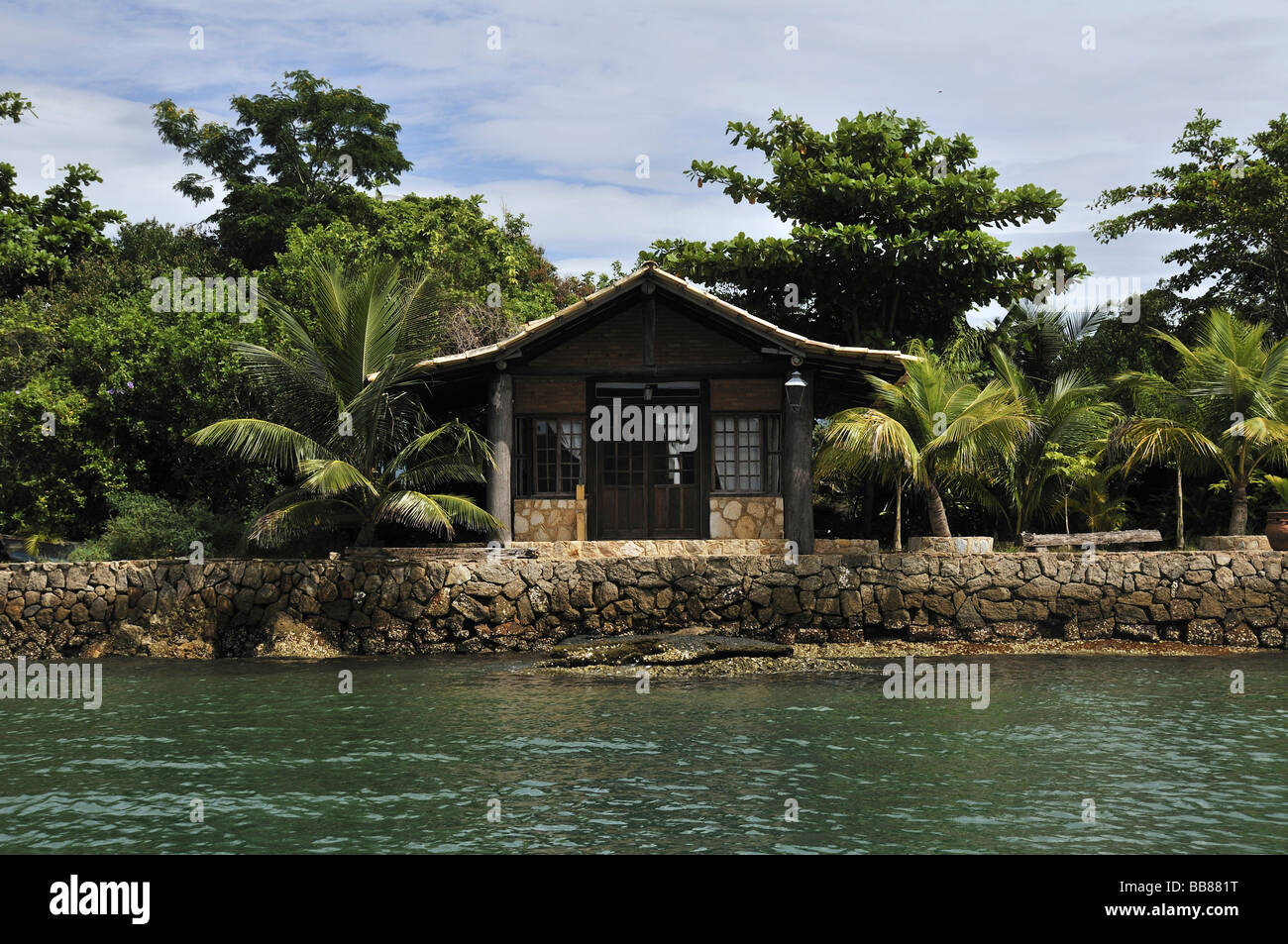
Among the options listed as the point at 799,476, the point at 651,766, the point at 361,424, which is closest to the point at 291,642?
the point at 361,424

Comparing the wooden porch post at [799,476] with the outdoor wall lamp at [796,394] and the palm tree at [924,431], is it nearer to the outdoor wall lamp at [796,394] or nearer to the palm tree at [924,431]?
the outdoor wall lamp at [796,394]

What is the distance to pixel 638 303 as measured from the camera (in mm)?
20172

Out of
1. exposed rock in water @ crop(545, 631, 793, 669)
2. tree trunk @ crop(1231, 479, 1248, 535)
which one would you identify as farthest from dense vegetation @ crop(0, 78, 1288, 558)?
exposed rock in water @ crop(545, 631, 793, 669)

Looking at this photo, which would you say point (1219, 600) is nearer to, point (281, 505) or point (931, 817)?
point (931, 817)

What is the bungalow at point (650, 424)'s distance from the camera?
20.1 meters

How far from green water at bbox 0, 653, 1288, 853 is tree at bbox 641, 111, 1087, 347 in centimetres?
1116

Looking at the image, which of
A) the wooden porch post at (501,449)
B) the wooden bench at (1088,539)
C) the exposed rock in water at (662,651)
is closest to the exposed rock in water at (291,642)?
the wooden porch post at (501,449)

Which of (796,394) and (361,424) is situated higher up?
(796,394)

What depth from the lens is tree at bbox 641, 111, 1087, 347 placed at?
80.4 feet

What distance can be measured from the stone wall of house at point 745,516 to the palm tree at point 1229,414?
235 inches

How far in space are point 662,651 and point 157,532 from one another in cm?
952

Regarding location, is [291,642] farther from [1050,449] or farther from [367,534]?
[1050,449]

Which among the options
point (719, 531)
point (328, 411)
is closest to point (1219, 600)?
point (719, 531)

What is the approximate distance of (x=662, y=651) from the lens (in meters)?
16.7
